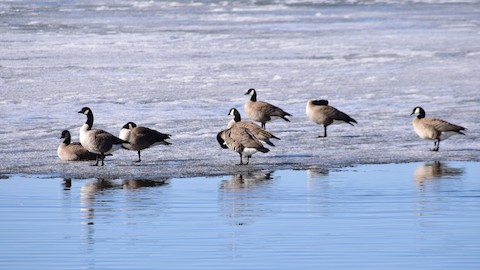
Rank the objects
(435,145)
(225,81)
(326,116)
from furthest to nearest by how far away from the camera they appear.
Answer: (225,81) < (326,116) < (435,145)

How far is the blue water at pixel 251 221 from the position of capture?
332 inches

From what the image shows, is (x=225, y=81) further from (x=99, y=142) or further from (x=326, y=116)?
(x=99, y=142)

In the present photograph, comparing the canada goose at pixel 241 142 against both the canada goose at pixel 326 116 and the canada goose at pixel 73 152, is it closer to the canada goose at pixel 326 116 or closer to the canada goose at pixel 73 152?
the canada goose at pixel 73 152

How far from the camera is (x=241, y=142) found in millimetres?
13547

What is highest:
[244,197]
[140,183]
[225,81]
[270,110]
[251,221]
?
[225,81]

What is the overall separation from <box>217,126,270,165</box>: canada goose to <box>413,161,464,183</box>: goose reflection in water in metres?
1.94

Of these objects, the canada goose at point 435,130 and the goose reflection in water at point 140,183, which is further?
the canada goose at point 435,130

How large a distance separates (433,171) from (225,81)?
10945mm

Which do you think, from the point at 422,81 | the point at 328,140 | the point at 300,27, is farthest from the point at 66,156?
the point at 300,27

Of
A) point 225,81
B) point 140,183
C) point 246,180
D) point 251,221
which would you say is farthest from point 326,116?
point 225,81

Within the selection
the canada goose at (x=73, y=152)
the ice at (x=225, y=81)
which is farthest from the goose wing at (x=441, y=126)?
the canada goose at (x=73, y=152)

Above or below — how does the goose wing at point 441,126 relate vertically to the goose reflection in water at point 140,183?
above

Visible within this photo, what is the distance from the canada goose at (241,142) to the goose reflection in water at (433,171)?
1939 millimetres

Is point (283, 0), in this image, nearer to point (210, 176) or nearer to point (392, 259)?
point (210, 176)
